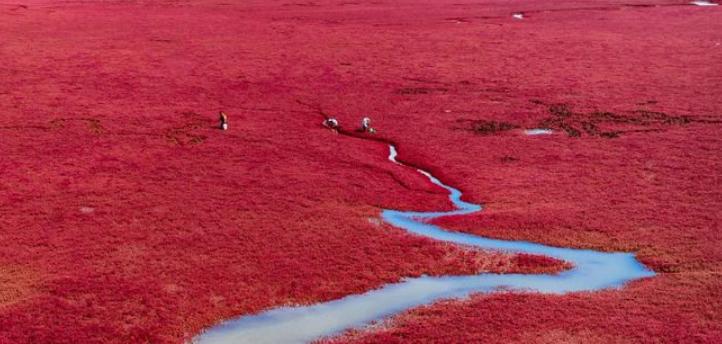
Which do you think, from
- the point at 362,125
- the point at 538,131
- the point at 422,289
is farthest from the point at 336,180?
the point at 538,131

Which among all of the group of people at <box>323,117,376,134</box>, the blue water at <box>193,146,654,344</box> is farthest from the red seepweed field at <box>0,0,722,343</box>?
the group of people at <box>323,117,376,134</box>

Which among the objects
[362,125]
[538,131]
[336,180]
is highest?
[362,125]

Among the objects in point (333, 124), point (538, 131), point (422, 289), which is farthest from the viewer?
point (333, 124)

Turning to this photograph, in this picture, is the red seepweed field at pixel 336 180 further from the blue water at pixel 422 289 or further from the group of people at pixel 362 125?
the group of people at pixel 362 125

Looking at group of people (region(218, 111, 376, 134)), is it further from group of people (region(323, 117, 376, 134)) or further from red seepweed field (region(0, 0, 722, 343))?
red seepweed field (region(0, 0, 722, 343))

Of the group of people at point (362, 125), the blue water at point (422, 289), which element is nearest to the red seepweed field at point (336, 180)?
the blue water at point (422, 289)

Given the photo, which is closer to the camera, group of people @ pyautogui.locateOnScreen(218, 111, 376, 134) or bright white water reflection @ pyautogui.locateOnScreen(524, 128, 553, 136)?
group of people @ pyautogui.locateOnScreen(218, 111, 376, 134)

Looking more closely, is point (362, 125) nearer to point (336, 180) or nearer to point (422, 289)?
point (336, 180)
